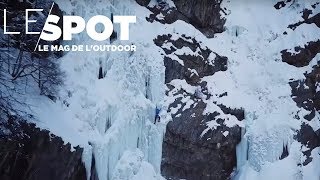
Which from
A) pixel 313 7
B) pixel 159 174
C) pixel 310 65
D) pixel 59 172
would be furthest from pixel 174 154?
pixel 313 7

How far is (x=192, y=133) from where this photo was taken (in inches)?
383

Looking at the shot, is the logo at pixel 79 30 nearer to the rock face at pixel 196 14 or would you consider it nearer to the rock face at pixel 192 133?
the rock face at pixel 196 14

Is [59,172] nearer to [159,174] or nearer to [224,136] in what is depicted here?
[159,174]

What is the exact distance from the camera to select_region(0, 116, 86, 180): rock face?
768 cm

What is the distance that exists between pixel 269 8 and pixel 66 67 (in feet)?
13.9

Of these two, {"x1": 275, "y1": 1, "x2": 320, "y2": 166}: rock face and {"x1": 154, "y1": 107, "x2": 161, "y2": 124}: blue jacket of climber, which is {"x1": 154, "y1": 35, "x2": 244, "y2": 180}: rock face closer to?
{"x1": 154, "y1": 107, "x2": 161, "y2": 124}: blue jacket of climber

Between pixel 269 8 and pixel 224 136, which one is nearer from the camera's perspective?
pixel 224 136

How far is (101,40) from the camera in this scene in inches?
364

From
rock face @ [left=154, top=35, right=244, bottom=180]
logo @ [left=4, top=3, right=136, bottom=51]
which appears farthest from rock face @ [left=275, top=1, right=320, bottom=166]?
logo @ [left=4, top=3, right=136, bottom=51]

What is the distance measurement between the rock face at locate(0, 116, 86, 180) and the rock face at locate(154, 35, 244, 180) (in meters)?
1.77

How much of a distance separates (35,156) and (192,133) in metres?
2.97

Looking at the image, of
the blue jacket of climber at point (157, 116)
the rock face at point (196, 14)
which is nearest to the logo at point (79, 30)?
the rock face at point (196, 14)

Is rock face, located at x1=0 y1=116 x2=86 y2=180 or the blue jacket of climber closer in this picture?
rock face, located at x1=0 y1=116 x2=86 y2=180

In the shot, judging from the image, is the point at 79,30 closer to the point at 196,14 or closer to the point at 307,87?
the point at 196,14
